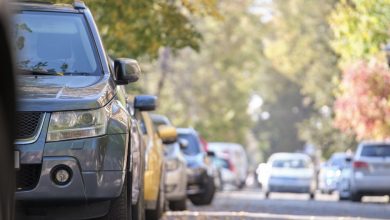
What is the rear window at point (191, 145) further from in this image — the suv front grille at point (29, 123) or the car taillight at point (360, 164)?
the suv front grille at point (29, 123)

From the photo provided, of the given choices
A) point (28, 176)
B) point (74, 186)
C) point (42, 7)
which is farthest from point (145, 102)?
point (28, 176)

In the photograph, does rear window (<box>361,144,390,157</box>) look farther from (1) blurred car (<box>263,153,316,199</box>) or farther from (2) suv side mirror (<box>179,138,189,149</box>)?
(1) blurred car (<box>263,153,316,199</box>)

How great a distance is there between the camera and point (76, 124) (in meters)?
8.18

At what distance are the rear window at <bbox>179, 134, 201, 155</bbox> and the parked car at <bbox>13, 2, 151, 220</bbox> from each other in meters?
14.8

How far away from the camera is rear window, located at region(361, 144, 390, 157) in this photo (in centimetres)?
2930

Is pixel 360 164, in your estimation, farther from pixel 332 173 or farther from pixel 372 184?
pixel 332 173

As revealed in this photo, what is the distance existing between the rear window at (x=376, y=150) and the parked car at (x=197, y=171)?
20.6 feet

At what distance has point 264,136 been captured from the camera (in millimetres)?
95625

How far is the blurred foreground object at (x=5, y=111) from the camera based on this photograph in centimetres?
394

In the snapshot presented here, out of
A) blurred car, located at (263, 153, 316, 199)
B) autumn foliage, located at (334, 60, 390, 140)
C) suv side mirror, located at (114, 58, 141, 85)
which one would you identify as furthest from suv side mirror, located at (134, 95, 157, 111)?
autumn foliage, located at (334, 60, 390, 140)

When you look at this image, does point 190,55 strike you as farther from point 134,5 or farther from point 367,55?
point 134,5

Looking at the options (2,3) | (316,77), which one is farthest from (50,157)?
(316,77)

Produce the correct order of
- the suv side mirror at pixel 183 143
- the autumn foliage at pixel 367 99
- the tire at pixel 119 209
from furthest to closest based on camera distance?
the autumn foliage at pixel 367 99 → the suv side mirror at pixel 183 143 → the tire at pixel 119 209

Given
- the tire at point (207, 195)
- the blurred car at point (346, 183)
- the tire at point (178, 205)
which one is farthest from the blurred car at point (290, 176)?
the tire at point (178, 205)
